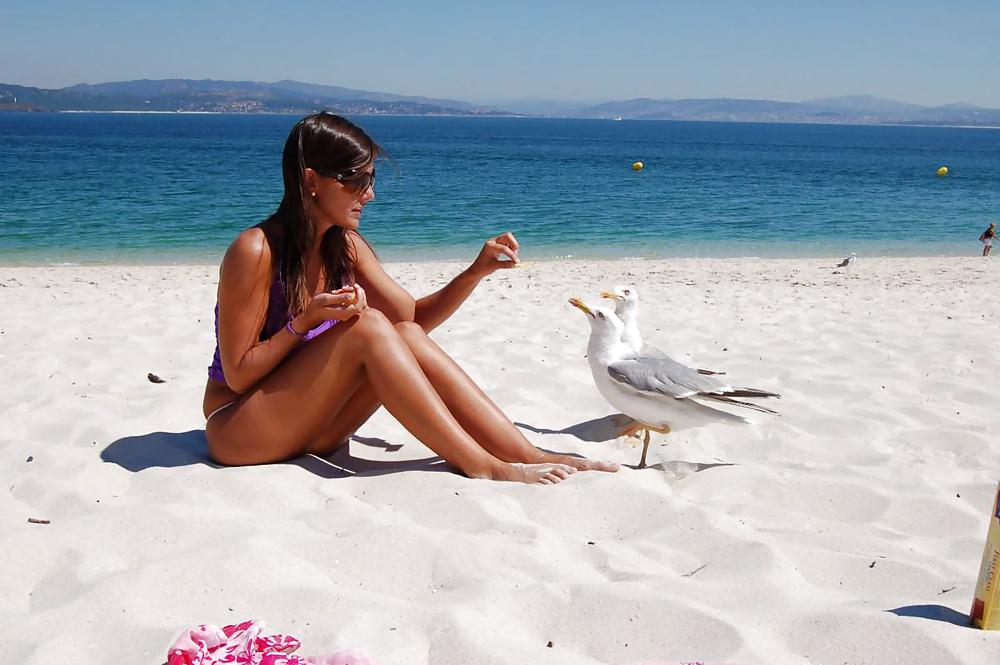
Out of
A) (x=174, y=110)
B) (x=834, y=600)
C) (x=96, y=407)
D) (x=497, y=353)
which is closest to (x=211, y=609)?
(x=834, y=600)

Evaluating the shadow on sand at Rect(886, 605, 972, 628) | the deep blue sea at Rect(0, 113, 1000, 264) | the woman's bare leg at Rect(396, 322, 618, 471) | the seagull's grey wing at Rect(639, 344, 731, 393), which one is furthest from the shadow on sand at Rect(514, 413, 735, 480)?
the deep blue sea at Rect(0, 113, 1000, 264)

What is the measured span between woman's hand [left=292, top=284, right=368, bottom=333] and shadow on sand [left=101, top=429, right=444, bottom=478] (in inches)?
25.6

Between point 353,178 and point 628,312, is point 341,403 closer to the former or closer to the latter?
point 353,178

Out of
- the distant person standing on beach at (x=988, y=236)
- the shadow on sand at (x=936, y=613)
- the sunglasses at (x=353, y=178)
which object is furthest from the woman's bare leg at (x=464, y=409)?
the distant person standing on beach at (x=988, y=236)

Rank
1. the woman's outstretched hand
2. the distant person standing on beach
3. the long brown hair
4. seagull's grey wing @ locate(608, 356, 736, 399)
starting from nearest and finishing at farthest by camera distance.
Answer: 1. the woman's outstretched hand
2. the long brown hair
3. seagull's grey wing @ locate(608, 356, 736, 399)
4. the distant person standing on beach

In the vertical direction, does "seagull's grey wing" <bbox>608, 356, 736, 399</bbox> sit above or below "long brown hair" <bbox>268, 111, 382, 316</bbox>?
below

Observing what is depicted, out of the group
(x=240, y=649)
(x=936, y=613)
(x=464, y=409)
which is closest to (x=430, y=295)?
(x=464, y=409)

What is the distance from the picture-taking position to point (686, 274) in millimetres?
12016

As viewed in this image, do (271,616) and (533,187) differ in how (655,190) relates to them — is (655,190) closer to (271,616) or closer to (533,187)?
(533,187)

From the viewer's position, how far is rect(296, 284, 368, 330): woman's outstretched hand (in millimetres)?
3037

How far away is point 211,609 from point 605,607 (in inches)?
40.8

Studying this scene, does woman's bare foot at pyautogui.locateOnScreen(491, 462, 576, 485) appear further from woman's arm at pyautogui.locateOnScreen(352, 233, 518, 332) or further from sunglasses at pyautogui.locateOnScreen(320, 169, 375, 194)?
sunglasses at pyautogui.locateOnScreen(320, 169, 375, 194)

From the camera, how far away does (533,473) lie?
130 inches

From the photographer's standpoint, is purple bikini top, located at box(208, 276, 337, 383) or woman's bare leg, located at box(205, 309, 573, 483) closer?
woman's bare leg, located at box(205, 309, 573, 483)
